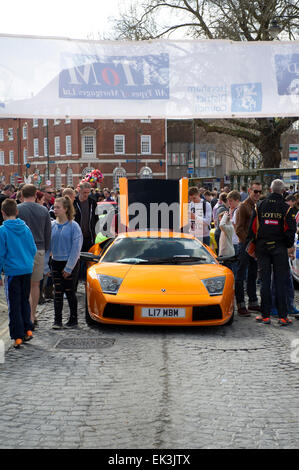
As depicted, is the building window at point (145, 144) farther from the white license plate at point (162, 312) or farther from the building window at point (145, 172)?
the white license plate at point (162, 312)

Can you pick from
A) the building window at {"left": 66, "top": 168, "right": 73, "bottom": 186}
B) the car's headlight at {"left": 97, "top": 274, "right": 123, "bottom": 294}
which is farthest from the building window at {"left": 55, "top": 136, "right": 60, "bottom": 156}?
the car's headlight at {"left": 97, "top": 274, "right": 123, "bottom": 294}

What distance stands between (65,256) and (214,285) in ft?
6.79

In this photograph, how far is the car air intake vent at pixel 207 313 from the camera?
8.03 metres

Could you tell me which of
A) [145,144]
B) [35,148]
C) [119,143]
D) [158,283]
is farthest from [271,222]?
[35,148]

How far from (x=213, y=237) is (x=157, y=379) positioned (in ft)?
24.8

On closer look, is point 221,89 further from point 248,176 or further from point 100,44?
point 248,176

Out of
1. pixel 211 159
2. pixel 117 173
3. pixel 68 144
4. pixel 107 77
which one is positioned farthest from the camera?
pixel 211 159

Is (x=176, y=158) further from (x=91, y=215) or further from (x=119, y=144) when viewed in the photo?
(x=91, y=215)

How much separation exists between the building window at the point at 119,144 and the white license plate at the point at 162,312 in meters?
73.8

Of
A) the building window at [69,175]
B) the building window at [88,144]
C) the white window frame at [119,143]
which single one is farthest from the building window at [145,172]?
the building window at [69,175]

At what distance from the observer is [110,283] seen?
8.26m

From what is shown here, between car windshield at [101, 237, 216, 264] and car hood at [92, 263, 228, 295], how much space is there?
20 cm

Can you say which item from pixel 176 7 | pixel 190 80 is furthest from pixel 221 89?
pixel 176 7

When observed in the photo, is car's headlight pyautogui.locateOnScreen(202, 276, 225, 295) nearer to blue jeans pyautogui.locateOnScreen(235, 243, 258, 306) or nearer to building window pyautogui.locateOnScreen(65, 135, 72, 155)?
blue jeans pyautogui.locateOnScreen(235, 243, 258, 306)
